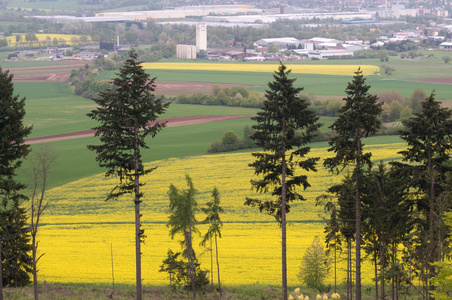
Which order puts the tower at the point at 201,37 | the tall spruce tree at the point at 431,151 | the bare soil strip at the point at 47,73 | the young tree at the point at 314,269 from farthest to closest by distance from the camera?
the tower at the point at 201,37, the bare soil strip at the point at 47,73, the young tree at the point at 314,269, the tall spruce tree at the point at 431,151

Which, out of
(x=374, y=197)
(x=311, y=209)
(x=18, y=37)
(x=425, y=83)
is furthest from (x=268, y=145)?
(x=18, y=37)

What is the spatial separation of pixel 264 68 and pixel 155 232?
112 meters

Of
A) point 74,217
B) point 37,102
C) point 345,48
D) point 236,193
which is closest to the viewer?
point 74,217

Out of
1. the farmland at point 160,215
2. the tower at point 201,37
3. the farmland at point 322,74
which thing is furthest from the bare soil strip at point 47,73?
the farmland at point 160,215

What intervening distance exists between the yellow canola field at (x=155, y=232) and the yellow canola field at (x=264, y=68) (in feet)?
286

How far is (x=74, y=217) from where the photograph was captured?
148 ft

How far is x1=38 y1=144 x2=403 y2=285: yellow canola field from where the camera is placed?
3434 centimetres

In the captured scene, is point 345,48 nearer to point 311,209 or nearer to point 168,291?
point 311,209

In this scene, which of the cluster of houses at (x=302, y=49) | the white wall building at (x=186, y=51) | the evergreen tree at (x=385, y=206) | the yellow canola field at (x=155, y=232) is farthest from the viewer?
the cluster of houses at (x=302, y=49)

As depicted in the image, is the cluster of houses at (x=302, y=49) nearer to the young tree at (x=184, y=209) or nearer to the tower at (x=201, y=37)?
the tower at (x=201, y=37)

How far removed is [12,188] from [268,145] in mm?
8699

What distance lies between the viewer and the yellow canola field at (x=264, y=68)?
463ft

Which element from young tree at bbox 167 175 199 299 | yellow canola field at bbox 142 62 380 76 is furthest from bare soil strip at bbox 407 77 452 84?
young tree at bbox 167 175 199 299

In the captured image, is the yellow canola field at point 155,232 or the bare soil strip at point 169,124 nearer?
the yellow canola field at point 155,232
